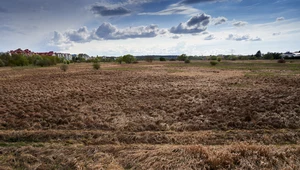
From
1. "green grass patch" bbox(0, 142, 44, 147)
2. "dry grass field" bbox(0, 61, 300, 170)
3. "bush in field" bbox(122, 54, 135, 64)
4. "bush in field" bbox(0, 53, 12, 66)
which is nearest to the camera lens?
"dry grass field" bbox(0, 61, 300, 170)

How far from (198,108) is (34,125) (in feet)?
29.0

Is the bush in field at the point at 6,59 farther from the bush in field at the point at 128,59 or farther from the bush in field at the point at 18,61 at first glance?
the bush in field at the point at 128,59

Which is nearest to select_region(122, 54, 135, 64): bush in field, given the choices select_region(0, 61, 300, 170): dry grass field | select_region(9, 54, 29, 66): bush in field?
select_region(9, 54, 29, 66): bush in field

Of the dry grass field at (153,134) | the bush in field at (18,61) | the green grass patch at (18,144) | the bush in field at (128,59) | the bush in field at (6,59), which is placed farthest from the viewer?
the bush in field at (128,59)

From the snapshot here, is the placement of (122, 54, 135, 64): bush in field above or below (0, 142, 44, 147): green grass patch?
above

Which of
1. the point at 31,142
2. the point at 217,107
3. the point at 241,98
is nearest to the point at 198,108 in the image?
the point at 217,107

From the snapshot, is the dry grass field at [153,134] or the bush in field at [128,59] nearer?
the dry grass field at [153,134]

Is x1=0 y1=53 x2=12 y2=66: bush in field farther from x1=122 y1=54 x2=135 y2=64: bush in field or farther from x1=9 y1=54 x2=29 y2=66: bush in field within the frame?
x1=122 y1=54 x2=135 y2=64: bush in field

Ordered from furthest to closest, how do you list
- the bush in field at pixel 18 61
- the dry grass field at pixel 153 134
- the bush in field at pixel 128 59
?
the bush in field at pixel 128 59, the bush in field at pixel 18 61, the dry grass field at pixel 153 134

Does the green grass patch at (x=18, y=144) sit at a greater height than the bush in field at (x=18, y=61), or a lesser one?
lesser

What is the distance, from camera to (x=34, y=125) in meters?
9.19

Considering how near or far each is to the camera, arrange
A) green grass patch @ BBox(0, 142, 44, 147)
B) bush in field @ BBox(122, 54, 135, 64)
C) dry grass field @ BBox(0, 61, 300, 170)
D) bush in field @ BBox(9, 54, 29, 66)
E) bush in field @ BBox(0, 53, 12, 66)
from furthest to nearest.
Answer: bush in field @ BBox(122, 54, 135, 64)
bush in field @ BBox(0, 53, 12, 66)
bush in field @ BBox(9, 54, 29, 66)
green grass patch @ BBox(0, 142, 44, 147)
dry grass field @ BBox(0, 61, 300, 170)

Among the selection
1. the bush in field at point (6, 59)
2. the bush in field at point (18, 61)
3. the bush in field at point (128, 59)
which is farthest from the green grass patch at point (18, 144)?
the bush in field at point (128, 59)

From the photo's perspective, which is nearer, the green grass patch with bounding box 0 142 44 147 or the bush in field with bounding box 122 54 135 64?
the green grass patch with bounding box 0 142 44 147
